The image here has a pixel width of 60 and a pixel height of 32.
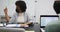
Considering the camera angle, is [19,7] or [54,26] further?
[19,7]

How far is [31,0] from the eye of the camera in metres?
4.33

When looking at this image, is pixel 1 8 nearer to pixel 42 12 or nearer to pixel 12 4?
pixel 12 4

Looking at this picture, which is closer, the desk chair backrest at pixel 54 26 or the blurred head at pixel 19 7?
the desk chair backrest at pixel 54 26

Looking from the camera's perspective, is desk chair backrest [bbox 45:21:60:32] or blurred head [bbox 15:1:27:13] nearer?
desk chair backrest [bbox 45:21:60:32]

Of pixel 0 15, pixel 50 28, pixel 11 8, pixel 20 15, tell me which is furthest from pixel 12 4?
pixel 50 28

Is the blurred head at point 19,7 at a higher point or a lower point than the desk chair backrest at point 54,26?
higher

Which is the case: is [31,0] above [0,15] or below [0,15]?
above

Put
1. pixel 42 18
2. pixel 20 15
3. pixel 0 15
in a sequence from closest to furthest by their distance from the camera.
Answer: pixel 42 18 < pixel 20 15 < pixel 0 15

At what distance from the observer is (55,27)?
4.74 feet

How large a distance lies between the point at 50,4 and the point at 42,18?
1735mm

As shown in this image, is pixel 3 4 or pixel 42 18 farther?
pixel 3 4

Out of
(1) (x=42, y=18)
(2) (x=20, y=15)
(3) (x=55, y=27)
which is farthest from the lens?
(2) (x=20, y=15)

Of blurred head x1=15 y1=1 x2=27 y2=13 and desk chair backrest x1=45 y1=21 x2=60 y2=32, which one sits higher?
blurred head x1=15 y1=1 x2=27 y2=13

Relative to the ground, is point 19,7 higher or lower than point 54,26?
higher
